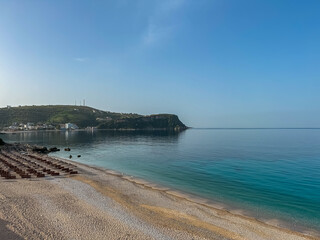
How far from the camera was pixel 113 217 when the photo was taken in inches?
722

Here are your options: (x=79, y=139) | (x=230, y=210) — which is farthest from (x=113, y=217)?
(x=79, y=139)

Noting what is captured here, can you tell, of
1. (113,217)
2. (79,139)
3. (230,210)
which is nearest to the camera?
(113,217)

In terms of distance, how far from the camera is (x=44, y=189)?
2592cm

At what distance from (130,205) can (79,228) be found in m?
6.65

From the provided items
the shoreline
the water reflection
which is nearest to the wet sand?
the shoreline

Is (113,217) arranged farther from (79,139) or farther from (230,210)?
(79,139)

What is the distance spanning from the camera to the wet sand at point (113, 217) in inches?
611

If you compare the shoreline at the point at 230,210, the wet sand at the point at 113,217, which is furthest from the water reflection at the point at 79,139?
the shoreline at the point at 230,210

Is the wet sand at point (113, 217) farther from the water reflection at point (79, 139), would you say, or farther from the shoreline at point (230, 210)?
the water reflection at point (79, 139)

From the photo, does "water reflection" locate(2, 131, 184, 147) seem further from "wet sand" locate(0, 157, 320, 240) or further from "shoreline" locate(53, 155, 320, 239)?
"shoreline" locate(53, 155, 320, 239)

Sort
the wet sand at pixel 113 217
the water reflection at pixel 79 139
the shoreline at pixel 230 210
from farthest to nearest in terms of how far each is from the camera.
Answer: the water reflection at pixel 79 139, the shoreline at pixel 230 210, the wet sand at pixel 113 217

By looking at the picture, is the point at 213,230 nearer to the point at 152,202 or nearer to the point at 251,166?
the point at 152,202

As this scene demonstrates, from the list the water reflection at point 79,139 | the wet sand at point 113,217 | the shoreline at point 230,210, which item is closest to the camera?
the wet sand at point 113,217

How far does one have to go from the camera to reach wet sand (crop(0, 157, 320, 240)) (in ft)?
51.0
